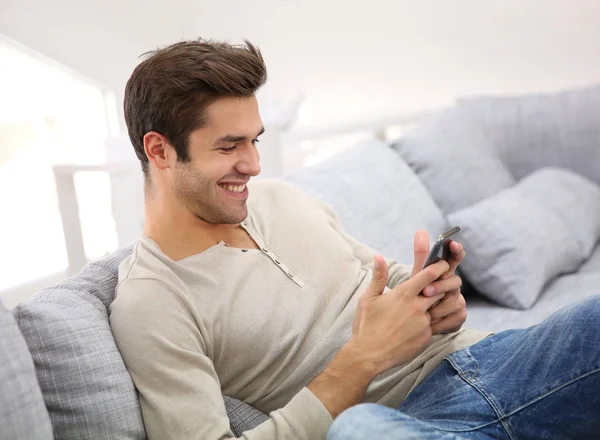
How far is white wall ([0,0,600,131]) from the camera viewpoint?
336 cm

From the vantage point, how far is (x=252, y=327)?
1218 millimetres

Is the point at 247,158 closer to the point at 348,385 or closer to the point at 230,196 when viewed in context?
the point at 230,196

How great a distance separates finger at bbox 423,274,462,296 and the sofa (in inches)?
14.5

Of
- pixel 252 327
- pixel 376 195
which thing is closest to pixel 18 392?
pixel 252 327

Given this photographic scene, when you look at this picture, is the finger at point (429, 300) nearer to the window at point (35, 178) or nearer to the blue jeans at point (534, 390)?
the blue jeans at point (534, 390)

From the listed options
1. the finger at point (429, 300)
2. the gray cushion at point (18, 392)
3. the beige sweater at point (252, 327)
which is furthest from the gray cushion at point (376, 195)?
the gray cushion at point (18, 392)

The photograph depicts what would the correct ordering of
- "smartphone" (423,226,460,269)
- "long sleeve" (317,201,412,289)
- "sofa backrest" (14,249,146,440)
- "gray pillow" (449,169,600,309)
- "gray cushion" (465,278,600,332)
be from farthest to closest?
"gray pillow" (449,169,600,309) < "gray cushion" (465,278,600,332) < "long sleeve" (317,201,412,289) < "smartphone" (423,226,460,269) < "sofa backrest" (14,249,146,440)

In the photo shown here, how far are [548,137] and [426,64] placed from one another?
43.0 inches

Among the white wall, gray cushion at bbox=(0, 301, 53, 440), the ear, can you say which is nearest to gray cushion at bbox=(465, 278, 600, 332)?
the ear

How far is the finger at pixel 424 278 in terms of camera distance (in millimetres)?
1151

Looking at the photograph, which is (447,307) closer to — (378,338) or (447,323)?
(447,323)

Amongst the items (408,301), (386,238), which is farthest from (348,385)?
(386,238)

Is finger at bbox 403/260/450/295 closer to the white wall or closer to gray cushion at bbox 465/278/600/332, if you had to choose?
gray cushion at bbox 465/278/600/332

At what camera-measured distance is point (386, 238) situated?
6.35 feet
